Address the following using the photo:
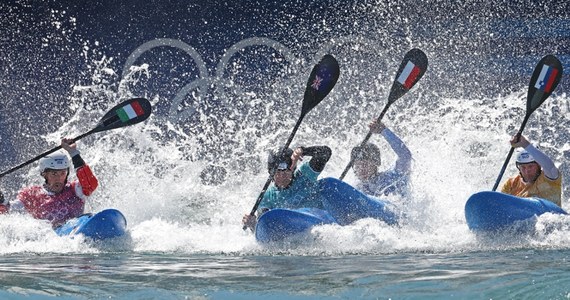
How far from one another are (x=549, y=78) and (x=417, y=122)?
3.31m

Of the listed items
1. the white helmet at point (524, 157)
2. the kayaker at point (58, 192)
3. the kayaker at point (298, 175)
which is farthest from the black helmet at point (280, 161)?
the white helmet at point (524, 157)

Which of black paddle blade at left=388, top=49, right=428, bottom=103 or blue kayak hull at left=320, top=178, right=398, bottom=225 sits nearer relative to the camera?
blue kayak hull at left=320, top=178, right=398, bottom=225

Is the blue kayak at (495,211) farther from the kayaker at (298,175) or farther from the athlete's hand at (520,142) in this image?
the kayaker at (298,175)

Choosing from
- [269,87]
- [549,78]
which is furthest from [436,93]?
[549,78]

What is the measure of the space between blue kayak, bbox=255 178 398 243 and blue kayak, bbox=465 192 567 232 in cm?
80

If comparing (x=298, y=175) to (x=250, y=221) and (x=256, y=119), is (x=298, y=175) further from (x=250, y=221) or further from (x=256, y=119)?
(x=256, y=119)

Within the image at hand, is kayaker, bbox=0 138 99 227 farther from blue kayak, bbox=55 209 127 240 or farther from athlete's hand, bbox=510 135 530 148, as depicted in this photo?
athlete's hand, bbox=510 135 530 148

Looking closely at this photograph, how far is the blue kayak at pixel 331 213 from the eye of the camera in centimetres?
628

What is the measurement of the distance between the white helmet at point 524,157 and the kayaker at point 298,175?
4.89 ft

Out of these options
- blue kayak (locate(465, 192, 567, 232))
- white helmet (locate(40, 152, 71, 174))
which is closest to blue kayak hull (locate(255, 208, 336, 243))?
blue kayak (locate(465, 192, 567, 232))

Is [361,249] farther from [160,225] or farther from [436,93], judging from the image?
[436,93]

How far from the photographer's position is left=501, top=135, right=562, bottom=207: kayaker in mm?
6895

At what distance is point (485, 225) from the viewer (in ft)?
20.8

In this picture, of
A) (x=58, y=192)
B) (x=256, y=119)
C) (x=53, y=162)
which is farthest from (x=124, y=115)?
(x=256, y=119)
